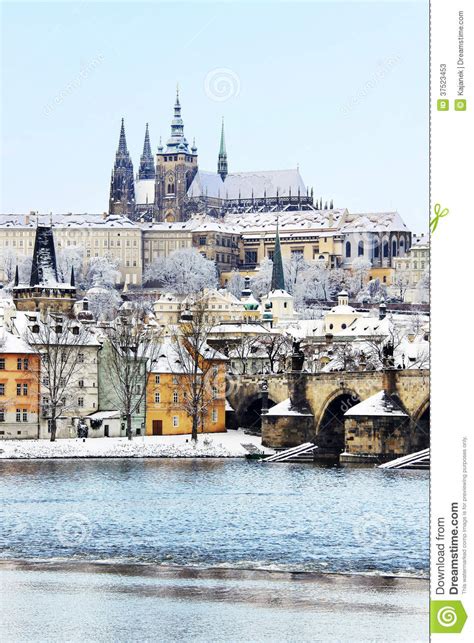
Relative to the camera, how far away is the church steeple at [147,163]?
18288 centimetres

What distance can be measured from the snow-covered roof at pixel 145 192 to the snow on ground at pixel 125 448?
13279 cm

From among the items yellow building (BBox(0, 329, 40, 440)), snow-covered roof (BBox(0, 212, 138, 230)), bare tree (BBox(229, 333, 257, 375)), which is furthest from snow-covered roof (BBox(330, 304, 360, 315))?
yellow building (BBox(0, 329, 40, 440))

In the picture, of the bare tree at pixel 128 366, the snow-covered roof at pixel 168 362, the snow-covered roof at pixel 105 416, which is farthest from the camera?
the snow-covered roof at pixel 168 362

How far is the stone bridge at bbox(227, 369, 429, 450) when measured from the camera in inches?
1591

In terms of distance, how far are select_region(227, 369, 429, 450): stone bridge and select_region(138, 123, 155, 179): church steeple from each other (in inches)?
5230

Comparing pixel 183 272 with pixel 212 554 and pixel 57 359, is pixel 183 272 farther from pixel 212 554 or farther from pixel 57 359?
pixel 212 554

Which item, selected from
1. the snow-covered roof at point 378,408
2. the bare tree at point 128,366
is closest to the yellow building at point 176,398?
the bare tree at point 128,366

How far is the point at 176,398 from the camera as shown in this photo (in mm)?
50625

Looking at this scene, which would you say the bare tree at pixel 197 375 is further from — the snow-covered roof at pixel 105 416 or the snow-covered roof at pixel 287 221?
the snow-covered roof at pixel 287 221
